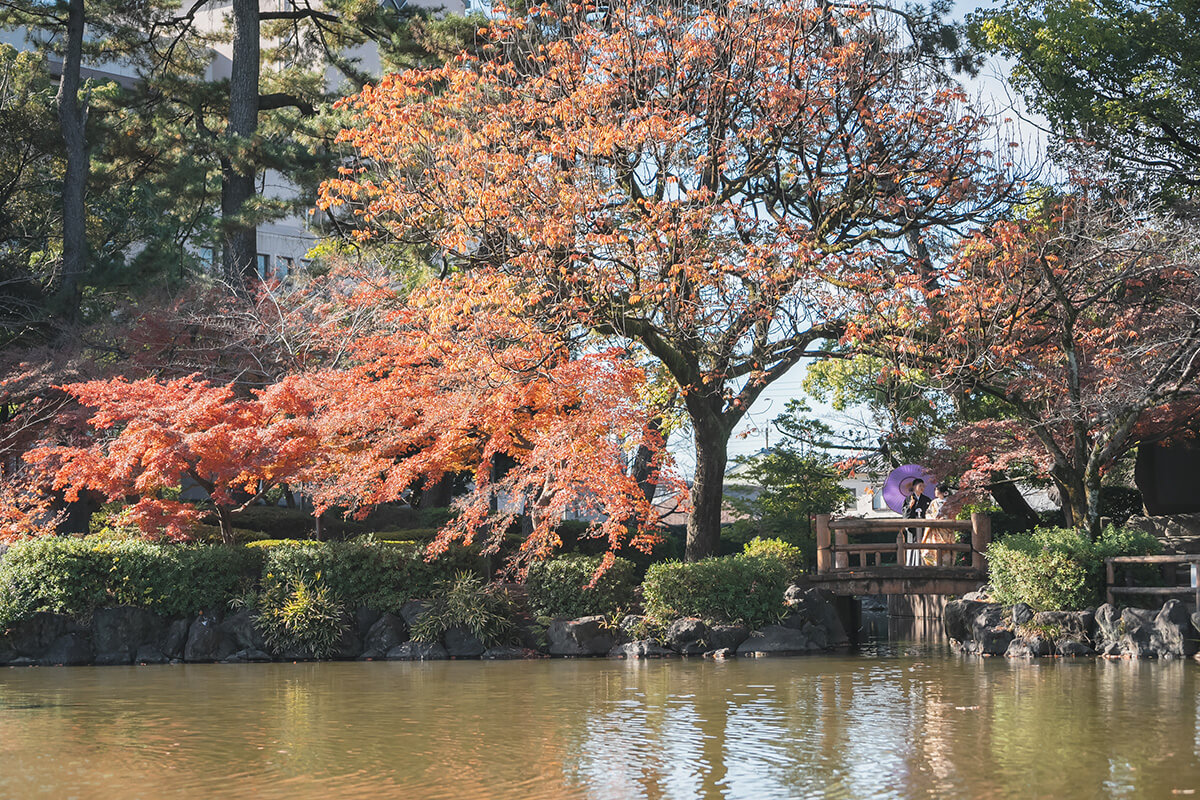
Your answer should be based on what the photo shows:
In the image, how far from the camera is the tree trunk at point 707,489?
16.6 m

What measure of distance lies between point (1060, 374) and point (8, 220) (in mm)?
20529

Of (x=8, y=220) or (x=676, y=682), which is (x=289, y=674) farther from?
(x=8, y=220)

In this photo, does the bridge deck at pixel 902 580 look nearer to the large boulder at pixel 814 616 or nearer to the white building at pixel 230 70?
the large boulder at pixel 814 616

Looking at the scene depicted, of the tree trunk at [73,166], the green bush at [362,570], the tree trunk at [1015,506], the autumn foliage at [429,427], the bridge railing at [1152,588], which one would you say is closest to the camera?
the bridge railing at [1152,588]

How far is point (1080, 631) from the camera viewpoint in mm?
14680

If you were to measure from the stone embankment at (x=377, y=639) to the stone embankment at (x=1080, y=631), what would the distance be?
7.52 ft

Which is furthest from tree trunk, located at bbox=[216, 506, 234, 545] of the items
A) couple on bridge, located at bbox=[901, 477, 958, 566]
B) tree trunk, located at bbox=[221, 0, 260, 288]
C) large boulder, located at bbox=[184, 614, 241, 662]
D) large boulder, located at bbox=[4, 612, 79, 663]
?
couple on bridge, located at bbox=[901, 477, 958, 566]

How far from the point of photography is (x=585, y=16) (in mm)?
16391

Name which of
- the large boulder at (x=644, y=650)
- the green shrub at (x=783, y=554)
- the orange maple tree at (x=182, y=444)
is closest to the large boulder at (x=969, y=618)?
the green shrub at (x=783, y=554)

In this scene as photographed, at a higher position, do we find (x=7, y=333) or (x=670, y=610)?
(x=7, y=333)

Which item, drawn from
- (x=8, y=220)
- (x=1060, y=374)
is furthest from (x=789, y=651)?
(x=8, y=220)

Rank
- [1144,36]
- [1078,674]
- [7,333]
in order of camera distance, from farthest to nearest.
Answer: [7,333]
[1144,36]
[1078,674]

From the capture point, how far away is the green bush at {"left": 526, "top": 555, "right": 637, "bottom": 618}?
16.9 metres

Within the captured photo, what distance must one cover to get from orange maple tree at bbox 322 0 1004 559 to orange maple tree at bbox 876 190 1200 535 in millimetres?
1121
